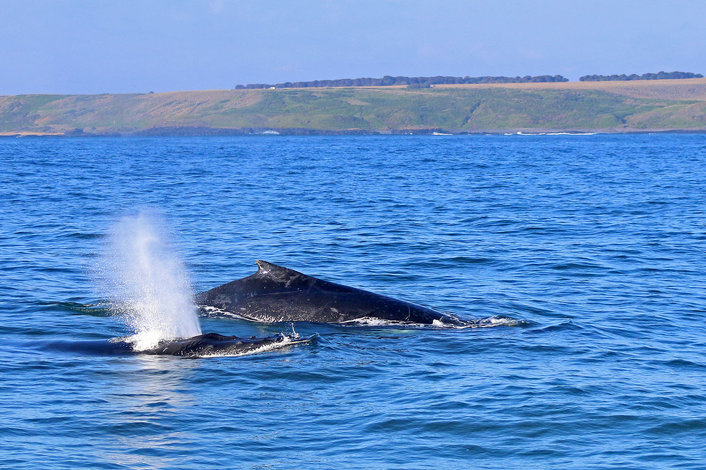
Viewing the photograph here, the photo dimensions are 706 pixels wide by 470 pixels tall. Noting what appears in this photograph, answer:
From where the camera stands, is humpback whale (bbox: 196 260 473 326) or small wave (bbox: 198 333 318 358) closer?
small wave (bbox: 198 333 318 358)

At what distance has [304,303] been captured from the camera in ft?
51.1

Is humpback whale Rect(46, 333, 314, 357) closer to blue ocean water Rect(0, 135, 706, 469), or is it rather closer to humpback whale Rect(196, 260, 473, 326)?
blue ocean water Rect(0, 135, 706, 469)

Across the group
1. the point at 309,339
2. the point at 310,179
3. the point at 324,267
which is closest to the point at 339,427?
the point at 309,339

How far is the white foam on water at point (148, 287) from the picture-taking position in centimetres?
1471

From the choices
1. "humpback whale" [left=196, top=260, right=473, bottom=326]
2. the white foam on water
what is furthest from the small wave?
"humpback whale" [left=196, top=260, right=473, bottom=326]

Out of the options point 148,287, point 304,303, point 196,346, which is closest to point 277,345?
point 196,346

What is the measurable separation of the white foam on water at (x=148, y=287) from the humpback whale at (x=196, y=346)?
24 cm

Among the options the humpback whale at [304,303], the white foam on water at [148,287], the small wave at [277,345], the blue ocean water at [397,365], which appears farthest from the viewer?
the humpback whale at [304,303]

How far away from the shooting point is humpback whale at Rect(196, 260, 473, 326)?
1536 cm

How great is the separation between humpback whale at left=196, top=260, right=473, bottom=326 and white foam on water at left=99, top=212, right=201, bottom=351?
823 mm

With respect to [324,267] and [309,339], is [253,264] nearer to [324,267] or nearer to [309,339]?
[324,267]

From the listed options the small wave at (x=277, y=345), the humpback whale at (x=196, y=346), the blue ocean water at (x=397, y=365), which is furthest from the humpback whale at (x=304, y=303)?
the humpback whale at (x=196, y=346)

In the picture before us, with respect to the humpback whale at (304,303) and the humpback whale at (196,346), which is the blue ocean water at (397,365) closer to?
the humpback whale at (196,346)

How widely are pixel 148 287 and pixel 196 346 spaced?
21.4 feet
